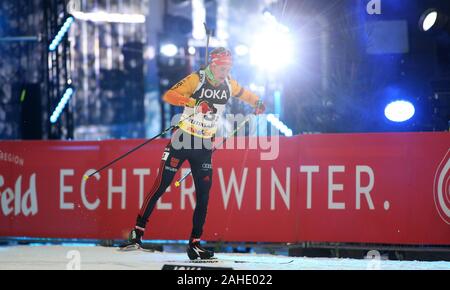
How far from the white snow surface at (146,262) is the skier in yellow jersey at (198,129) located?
0.34 metres

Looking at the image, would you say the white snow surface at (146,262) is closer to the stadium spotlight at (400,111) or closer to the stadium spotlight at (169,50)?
the stadium spotlight at (400,111)

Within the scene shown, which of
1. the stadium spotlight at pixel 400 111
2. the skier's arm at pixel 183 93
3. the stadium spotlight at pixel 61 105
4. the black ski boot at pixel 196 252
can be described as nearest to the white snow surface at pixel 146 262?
the black ski boot at pixel 196 252

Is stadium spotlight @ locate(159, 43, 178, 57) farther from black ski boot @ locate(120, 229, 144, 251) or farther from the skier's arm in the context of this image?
black ski boot @ locate(120, 229, 144, 251)

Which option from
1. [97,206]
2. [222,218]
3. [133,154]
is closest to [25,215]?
[97,206]

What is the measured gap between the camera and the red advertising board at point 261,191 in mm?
8688

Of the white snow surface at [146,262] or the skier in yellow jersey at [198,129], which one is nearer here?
the white snow surface at [146,262]

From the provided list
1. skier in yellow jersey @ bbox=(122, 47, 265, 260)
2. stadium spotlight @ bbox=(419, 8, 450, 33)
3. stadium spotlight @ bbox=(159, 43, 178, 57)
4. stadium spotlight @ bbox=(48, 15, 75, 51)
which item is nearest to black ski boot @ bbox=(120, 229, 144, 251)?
skier in yellow jersey @ bbox=(122, 47, 265, 260)

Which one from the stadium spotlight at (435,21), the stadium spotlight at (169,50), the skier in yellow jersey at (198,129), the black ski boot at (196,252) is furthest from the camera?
the stadium spotlight at (169,50)

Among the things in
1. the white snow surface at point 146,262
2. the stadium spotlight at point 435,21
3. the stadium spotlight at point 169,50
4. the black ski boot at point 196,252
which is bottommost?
the white snow surface at point 146,262

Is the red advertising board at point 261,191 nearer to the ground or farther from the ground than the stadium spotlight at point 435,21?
nearer to the ground

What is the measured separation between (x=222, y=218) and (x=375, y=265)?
2.28 metres

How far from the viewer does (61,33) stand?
14.5 m

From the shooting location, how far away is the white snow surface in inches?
293
